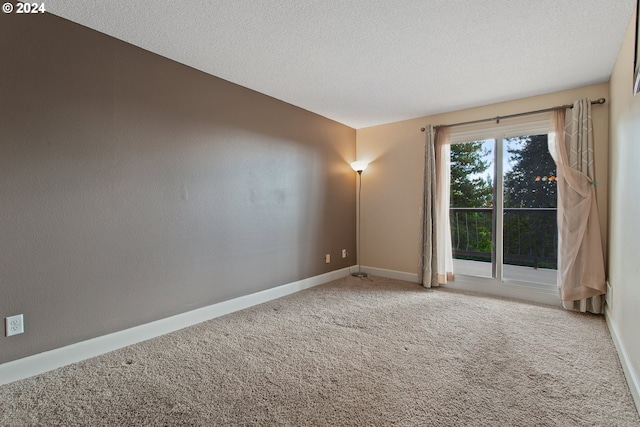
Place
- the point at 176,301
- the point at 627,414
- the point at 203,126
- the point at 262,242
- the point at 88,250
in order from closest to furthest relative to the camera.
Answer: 1. the point at 627,414
2. the point at 88,250
3. the point at 176,301
4. the point at 203,126
5. the point at 262,242

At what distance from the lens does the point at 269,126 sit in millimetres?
3432

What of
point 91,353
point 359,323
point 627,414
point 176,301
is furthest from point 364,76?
point 91,353

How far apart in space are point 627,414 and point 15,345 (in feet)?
11.6

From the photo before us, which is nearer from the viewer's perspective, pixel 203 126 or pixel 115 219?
pixel 115 219

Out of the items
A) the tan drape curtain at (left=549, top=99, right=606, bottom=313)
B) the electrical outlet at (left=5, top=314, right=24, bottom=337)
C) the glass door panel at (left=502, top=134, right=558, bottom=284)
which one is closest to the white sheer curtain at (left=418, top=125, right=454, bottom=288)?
the glass door panel at (left=502, top=134, right=558, bottom=284)

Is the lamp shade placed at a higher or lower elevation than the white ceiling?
lower

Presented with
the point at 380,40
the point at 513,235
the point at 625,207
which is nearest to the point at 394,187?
the point at 513,235

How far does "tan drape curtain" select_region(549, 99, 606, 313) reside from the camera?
2930 mm

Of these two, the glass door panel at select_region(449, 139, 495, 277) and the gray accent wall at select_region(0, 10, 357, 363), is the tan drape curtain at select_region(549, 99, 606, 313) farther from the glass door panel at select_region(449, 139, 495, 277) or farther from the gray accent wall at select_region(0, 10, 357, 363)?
the gray accent wall at select_region(0, 10, 357, 363)

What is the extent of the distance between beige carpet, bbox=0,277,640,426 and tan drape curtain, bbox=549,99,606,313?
26cm

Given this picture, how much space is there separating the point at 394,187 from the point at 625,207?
8.40 ft

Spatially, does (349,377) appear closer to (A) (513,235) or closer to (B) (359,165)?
(A) (513,235)

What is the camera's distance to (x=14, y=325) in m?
1.83

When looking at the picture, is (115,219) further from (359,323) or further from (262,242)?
(359,323)
